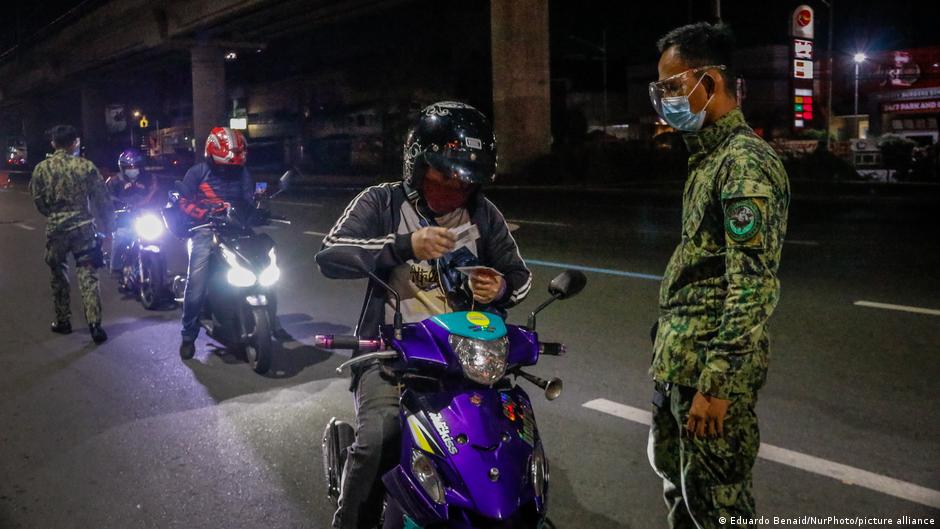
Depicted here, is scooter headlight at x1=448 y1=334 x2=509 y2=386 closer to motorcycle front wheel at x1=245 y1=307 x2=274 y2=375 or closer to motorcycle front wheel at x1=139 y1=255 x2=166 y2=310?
motorcycle front wheel at x1=245 y1=307 x2=274 y2=375

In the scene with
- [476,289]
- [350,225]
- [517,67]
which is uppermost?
[517,67]

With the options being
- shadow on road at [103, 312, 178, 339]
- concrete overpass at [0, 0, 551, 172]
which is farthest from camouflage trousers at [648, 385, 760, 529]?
concrete overpass at [0, 0, 551, 172]

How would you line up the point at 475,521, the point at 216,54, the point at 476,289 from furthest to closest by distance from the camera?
the point at 216,54, the point at 476,289, the point at 475,521

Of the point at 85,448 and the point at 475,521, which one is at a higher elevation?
the point at 475,521

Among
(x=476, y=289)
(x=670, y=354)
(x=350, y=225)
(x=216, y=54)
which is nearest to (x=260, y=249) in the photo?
(x=350, y=225)

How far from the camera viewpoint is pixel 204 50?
142 ft

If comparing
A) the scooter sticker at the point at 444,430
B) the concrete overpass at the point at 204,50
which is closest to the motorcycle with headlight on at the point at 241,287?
the scooter sticker at the point at 444,430

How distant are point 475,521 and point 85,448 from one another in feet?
11.7

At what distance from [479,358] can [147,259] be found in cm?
778

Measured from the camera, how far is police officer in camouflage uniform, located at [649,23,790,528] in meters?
2.53

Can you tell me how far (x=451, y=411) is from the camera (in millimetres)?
2689

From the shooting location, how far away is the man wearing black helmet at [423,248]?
308 cm

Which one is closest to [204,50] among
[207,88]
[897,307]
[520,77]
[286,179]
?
[207,88]

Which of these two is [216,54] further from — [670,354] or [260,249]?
[670,354]
